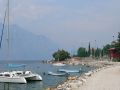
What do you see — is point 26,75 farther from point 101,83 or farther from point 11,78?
point 101,83

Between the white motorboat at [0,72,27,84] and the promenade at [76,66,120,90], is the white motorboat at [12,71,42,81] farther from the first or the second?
the promenade at [76,66,120,90]

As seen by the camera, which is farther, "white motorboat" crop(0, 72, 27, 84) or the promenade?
"white motorboat" crop(0, 72, 27, 84)

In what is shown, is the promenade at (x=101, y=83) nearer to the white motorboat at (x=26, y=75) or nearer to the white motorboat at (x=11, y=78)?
the white motorboat at (x=11, y=78)

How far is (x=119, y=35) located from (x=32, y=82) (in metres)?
66.0

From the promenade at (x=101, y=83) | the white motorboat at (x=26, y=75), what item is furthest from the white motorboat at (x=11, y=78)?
the promenade at (x=101, y=83)

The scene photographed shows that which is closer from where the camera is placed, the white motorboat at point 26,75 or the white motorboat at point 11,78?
the white motorboat at point 11,78

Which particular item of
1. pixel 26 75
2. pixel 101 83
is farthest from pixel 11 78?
pixel 101 83

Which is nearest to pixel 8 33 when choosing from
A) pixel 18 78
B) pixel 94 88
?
pixel 18 78

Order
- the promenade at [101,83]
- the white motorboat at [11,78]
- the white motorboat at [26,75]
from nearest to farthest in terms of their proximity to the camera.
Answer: the promenade at [101,83], the white motorboat at [11,78], the white motorboat at [26,75]

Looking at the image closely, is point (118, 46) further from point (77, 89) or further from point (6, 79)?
point (77, 89)

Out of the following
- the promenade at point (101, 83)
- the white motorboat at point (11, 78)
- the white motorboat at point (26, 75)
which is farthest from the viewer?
the white motorboat at point (26, 75)

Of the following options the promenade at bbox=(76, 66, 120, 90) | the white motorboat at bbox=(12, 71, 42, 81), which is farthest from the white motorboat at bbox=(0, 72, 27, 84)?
the promenade at bbox=(76, 66, 120, 90)

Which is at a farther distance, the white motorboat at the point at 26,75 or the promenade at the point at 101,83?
the white motorboat at the point at 26,75

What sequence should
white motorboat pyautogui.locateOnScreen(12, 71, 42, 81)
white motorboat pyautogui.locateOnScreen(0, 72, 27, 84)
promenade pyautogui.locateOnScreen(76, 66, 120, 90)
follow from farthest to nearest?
1. white motorboat pyautogui.locateOnScreen(12, 71, 42, 81)
2. white motorboat pyautogui.locateOnScreen(0, 72, 27, 84)
3. promenade pyautogui.locateOnScreen(76, 66, 120, 90)
